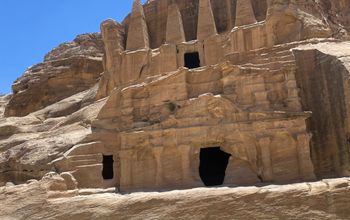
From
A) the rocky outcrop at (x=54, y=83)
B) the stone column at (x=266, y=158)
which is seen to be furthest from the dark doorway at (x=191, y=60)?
the stone column at (x=266, y=158)

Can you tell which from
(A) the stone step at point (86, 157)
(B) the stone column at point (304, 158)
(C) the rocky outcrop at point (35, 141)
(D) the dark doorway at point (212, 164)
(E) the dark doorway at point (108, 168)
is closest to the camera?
(B) the stone column at point (304, 158)

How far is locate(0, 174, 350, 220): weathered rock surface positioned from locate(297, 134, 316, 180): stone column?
3488 millimetres

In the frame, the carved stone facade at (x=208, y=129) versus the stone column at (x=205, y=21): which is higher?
the stone column at (x=205, y=21)

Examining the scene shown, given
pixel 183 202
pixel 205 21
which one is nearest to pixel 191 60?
pixel 205 21

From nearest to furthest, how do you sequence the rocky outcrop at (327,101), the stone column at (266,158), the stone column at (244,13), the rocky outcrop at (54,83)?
1. the stone column at (266,158)
2. the rocky outcrop at (327,101)
3. the stone column at (244,13)
4. the rocky outcrop at (54,83)

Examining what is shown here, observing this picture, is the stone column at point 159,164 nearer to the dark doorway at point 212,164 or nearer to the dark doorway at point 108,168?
the dark doorway at point 212,164

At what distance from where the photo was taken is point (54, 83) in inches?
1965

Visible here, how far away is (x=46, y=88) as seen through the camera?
50000mm

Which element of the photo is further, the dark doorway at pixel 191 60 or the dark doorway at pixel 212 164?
the dark doorway at pixel 191 60

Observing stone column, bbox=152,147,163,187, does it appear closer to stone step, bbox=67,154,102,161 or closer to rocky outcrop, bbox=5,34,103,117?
stone step, bbox=67,154,102,161

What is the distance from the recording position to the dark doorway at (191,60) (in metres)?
38.2

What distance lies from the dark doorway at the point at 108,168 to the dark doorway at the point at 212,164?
494cm

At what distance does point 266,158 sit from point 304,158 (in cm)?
163

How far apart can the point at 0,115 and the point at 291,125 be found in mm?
41135
